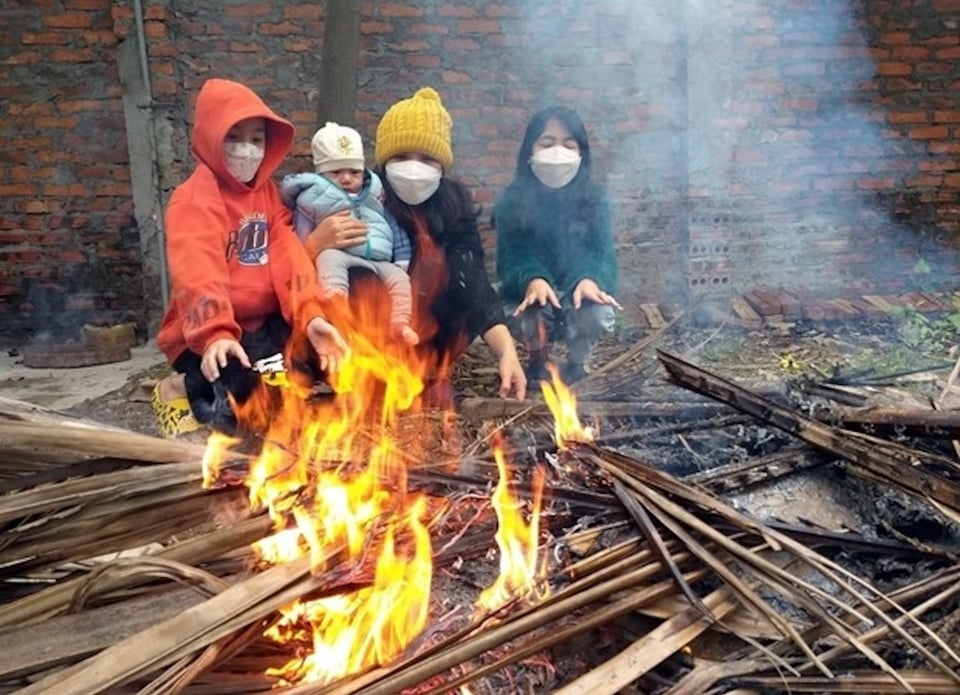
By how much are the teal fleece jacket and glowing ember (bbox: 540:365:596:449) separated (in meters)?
1.19

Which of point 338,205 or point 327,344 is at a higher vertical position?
point 338,205

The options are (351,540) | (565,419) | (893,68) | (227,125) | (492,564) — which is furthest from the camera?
(893,68)

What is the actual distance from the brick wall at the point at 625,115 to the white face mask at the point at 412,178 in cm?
202

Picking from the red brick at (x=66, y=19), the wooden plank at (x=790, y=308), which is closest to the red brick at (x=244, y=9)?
the red brick at (x=66, y=19)

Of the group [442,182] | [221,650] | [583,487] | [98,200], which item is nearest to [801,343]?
[442,182]

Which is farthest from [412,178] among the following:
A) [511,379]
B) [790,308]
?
[790,308]

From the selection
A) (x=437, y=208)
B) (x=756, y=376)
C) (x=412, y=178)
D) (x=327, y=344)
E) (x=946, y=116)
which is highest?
(x=946, y=116)

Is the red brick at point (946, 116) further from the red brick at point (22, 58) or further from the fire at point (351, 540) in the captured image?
the red brick at point (22, 58)

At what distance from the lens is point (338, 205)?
3.67 meters

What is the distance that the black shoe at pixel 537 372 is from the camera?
13.9 feet

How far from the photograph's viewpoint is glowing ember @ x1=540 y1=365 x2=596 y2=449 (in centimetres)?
252

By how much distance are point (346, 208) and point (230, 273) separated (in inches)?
24.4

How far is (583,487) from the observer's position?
2.26 meters

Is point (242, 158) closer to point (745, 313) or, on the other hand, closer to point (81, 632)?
point (81, 632)
